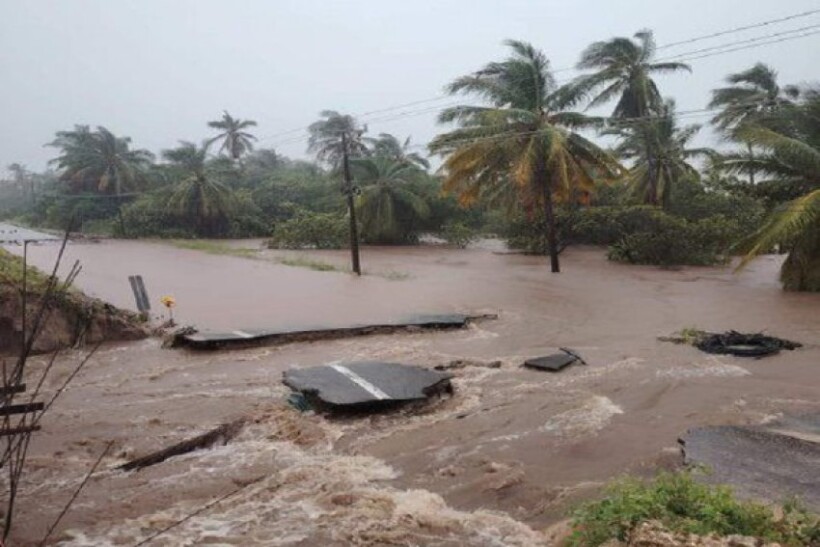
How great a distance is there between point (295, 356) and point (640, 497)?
705cm

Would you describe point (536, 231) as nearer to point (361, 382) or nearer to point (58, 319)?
point (58, 319)

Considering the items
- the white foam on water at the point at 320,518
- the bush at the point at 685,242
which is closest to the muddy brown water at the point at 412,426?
the white foam on water at the point at 320,518

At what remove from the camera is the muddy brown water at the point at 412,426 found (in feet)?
14.9

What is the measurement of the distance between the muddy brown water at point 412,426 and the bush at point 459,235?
17.9 meters

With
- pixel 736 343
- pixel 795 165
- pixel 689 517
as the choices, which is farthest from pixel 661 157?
pixel 689 517

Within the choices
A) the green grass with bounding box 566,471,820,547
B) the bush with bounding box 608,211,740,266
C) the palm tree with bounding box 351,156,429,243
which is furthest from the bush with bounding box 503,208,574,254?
the green grass with bounding box 566,471,820,547

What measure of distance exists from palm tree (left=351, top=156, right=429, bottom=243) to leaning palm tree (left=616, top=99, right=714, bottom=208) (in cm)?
1029

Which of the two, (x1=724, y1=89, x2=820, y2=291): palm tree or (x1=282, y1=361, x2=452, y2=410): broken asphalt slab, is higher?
(x1=724, y1=89, x2=820, y2=291): palm tree

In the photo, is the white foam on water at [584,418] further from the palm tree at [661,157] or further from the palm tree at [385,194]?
the palm tree at [385,194]

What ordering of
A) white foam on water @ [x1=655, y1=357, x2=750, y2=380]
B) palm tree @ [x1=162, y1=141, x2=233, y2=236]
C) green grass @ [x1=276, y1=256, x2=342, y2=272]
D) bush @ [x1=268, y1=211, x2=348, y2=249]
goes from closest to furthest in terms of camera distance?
white foam on water @ [x1=655, y1=357, x2=750, y2=380] → green grass @ [x1=276, y1=256, x2=342, y2=272] → bush @ [x1=268, y1=211, x2=348, y2=249] → palm tree @ [x1=162, y1=141, x2=233, y2=236]

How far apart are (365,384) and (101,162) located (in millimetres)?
44407

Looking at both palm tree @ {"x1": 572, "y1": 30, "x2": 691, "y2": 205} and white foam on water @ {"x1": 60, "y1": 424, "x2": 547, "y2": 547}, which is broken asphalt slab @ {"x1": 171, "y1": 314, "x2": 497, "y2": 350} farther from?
palm tree @ {"x1": 572, "y1": 30, "x2": 691, "y2": 205}

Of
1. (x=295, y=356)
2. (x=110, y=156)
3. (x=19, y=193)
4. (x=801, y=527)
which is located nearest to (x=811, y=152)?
(x=295, y=356)

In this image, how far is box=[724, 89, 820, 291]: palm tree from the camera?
45.4 ft
